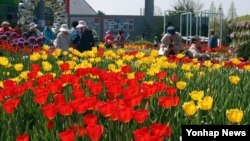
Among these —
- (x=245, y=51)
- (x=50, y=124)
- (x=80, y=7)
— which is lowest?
(x=245, y=51)

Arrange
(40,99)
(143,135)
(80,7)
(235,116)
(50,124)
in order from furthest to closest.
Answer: (80,7), (40,99), (50,124), (235,116), (143,135)

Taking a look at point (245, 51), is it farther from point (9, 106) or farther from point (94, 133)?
point (94, 133)

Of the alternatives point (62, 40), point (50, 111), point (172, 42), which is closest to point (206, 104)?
point (50, 111)

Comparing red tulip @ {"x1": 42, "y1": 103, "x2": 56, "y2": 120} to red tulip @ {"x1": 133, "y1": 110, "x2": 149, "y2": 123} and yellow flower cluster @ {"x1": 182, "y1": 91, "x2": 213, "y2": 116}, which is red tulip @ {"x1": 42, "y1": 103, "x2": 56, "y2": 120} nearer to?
red tulip @ {"x1": 133, "y1": 110, "x2": 149, "y2": 123}

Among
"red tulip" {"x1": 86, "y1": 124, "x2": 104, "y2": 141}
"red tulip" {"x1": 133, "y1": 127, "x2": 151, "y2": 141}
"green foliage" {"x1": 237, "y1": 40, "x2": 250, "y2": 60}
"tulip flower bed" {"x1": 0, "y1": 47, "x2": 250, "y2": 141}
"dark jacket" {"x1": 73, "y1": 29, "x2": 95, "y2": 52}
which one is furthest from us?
"green foliage" {"x1": 237, "y1": 40, "x2": 250, "y2": 60}

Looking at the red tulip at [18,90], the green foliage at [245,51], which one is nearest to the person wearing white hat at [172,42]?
the green foliage at [245,51]

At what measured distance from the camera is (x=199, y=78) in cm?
464

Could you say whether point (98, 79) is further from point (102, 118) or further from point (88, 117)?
point (88, 117)

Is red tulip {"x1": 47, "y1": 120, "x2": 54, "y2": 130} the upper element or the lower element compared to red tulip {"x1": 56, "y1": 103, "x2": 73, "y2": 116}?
lower

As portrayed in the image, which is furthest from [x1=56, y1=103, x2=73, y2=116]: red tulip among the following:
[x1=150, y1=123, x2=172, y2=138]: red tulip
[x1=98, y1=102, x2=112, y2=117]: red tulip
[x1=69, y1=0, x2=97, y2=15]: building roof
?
[x1=69, y1=0, x2=97, y2=15]: building roof

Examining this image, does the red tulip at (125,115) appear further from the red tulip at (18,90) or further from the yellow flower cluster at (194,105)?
the red tulip at (18,90)

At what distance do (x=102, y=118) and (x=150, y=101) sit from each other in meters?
0.46

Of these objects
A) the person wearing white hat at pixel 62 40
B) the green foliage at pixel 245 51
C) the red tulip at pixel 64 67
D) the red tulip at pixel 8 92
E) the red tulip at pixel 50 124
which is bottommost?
the green foliage at pixel 245 51

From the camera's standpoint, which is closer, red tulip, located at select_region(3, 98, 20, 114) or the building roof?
red tulip, located at select_region(3, 98, 20, 114)
